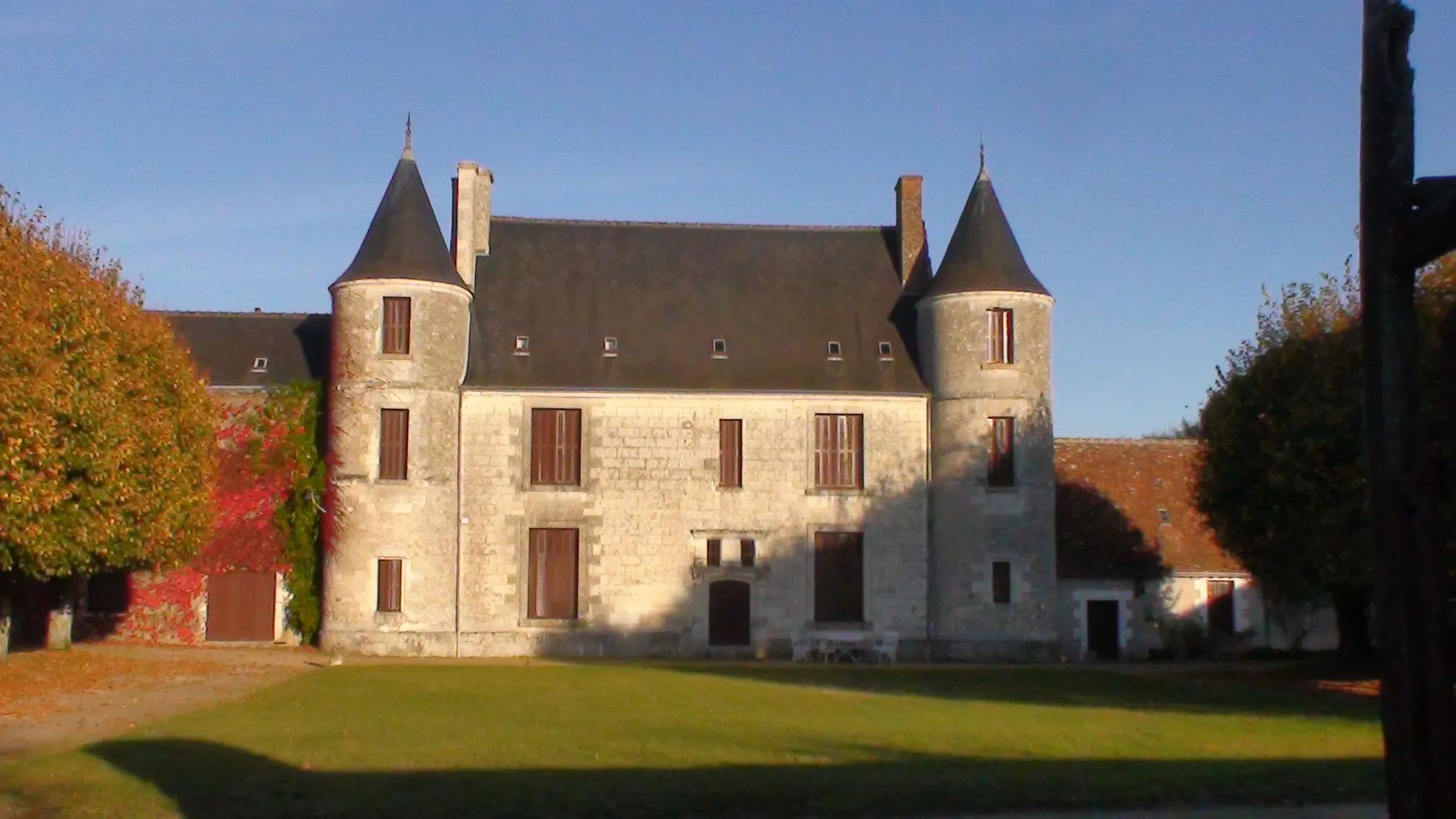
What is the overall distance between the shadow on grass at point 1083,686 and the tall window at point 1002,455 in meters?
4.41

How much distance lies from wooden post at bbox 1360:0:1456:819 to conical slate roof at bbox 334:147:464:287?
89.1 feet

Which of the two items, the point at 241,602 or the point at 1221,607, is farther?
the point at 1221,607

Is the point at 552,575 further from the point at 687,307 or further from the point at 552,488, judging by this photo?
the point at 687,307

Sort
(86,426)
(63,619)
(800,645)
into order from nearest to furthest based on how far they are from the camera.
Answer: (86,426), (63,619), (800,645)

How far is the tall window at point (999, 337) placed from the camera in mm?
30969

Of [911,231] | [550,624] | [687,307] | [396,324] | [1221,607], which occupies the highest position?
[911,231]

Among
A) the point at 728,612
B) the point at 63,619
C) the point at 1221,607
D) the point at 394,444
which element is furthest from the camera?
the point at 1221,607

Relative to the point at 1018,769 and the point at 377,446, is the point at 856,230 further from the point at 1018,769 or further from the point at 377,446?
the point at 1018,769

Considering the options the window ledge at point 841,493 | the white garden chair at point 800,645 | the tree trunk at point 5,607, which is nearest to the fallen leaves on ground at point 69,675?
the tree trunk at point 5,607

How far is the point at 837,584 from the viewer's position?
101 ft

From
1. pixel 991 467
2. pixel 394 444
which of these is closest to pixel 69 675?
pixel 394 444

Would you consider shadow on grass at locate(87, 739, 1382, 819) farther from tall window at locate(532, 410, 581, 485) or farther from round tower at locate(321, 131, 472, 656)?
tall window at locate(532, 410, 581, 485)

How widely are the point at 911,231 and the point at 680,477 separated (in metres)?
9.03

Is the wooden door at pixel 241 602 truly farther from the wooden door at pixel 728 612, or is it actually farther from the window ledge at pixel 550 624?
the wooden door at pixel 728 612
